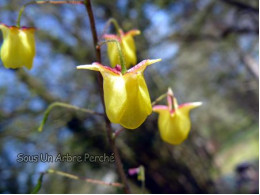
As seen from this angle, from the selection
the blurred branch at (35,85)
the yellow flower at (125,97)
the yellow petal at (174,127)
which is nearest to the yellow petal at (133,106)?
the yellow flower at (125,97)

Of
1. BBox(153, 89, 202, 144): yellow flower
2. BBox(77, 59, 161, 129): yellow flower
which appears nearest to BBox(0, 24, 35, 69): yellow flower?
BBox(77, 59, 161, 129): yellow flower

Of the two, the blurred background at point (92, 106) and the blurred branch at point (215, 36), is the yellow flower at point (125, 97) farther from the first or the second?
the blurred branch at point (215, 36)

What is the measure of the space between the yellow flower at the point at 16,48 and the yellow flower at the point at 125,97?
0.43 metres

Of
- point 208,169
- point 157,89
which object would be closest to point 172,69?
point 157,89

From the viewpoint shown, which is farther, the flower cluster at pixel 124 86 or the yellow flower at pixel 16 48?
the yellow flower at pixel 16 48

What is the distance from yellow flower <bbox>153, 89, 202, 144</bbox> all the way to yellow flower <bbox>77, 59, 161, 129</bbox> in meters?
0.35

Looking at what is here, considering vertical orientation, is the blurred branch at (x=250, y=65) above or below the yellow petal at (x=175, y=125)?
above

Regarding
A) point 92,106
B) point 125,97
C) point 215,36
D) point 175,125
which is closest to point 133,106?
point 125,97

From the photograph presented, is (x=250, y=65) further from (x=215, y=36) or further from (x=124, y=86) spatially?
(x=124, y=86)

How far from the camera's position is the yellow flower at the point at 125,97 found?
0.75 m

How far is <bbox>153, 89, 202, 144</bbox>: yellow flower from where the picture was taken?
110 cm

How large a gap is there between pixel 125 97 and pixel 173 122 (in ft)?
1.35

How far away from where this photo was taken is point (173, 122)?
1.11 metres

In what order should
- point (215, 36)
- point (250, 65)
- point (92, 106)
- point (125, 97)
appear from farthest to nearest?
point (250, 65) → point (215, 36) → point (92, 106) → point (125, 97)
